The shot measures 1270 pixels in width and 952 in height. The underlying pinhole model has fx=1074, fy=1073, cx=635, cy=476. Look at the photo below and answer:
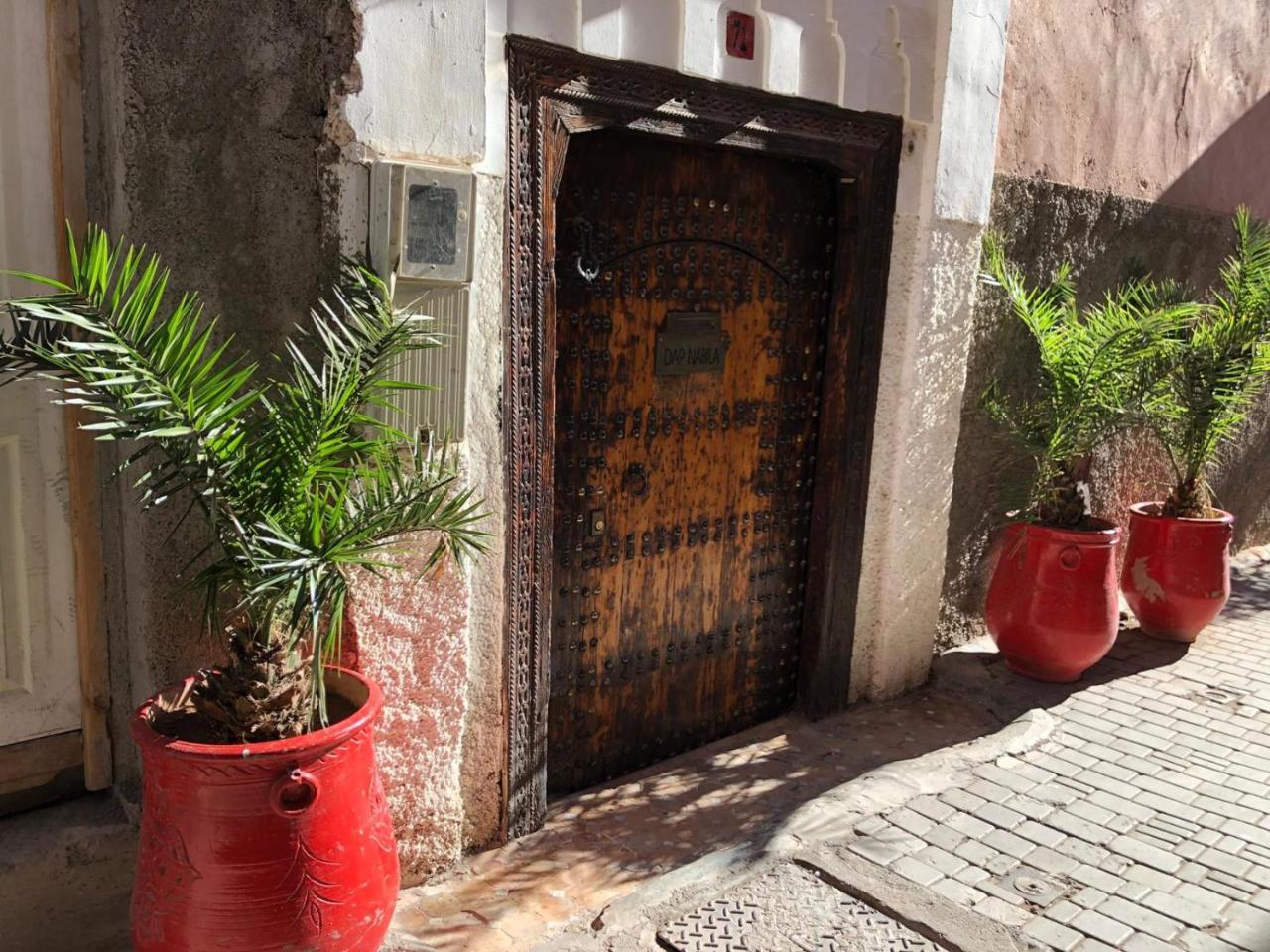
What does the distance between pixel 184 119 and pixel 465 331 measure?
31.6 inches

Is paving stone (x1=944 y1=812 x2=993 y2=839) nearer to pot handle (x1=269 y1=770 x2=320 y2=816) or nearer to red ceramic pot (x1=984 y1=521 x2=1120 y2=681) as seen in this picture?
red ceramic pot (x1=984 y1=521 x2=1120 y2=681)

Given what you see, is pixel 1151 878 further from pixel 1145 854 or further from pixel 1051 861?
pixel 1051 861

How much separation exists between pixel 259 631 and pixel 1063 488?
362 cm

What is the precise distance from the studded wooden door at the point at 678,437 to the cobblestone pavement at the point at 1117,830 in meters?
0.90

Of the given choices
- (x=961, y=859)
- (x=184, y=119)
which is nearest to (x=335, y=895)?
(x=184, y=119)

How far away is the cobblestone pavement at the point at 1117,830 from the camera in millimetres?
2996

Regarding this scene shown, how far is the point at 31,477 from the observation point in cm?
249

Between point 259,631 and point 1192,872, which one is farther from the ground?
point 259,631

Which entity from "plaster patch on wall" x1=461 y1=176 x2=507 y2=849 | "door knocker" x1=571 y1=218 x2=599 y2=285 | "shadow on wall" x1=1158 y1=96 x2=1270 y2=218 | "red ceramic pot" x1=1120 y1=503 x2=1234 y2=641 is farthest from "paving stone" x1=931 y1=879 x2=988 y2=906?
"shadow on wall" x1=1158 y1=96 x2=1270 y2=218

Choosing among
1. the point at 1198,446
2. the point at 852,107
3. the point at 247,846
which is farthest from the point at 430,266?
the point at 1198,446

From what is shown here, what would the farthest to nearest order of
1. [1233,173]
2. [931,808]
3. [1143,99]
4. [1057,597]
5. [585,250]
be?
1. [1233,173]
2. [1143,99]
3. [1057,597]
4. [931,808]
5. [585,250]

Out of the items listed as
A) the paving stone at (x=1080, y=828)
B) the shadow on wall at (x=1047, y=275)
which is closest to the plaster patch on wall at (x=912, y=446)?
the shadow on wall at (x=1047, y=275)

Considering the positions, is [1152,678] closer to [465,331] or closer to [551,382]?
[551,382]

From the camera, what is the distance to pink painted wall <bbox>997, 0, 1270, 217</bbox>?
4.75 meters
